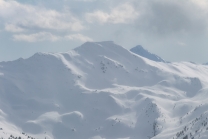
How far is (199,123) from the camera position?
191375 millimetres

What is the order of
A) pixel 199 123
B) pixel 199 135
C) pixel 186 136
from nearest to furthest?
pixel 199 135 → pixel 186 136 → pixel 199 123

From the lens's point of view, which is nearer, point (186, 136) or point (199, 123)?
point (186, 136)

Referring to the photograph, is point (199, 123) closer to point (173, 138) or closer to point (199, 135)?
point (173, 138)

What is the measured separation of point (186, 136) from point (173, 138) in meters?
18.8

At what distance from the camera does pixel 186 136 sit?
177500 mm

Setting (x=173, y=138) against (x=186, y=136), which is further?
(x=173, y=138)

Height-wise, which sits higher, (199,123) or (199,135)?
(199,123)

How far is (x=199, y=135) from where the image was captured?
536 feet

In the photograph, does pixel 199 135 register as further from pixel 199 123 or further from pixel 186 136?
pixel 199 123

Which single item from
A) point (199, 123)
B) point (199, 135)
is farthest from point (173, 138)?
point (199, 135)

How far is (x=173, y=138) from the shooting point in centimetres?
19562

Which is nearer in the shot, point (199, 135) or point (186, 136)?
Result: point (199, 135)

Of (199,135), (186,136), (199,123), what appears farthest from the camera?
(199,123)

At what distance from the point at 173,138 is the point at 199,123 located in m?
15.7
